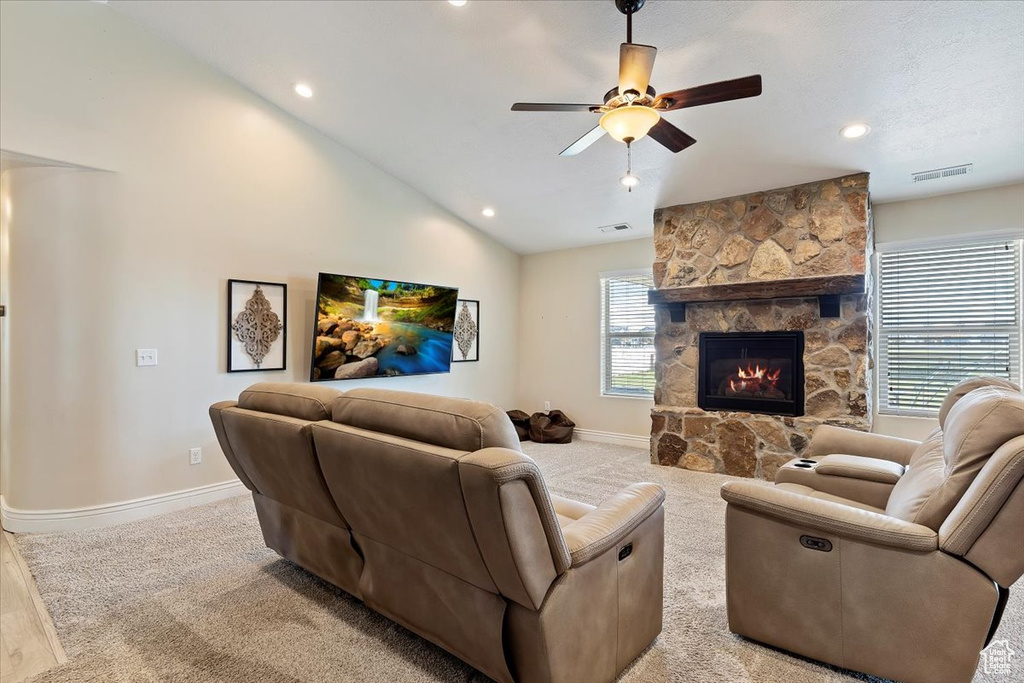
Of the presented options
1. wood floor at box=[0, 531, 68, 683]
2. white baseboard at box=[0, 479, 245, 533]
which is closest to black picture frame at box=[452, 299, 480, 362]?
white baseboard at box=[0, 479, 245, 533]

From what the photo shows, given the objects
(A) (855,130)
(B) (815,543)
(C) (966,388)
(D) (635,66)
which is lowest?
(B) (815,543)

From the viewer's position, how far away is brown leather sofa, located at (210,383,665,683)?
1.38 meters

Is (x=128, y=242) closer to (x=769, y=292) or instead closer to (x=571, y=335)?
(x=571, y=335)

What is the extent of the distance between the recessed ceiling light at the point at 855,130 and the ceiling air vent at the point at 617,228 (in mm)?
2292

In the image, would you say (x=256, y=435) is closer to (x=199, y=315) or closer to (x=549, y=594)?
(x=549, y=594)

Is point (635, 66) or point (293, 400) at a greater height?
point (635, 66)

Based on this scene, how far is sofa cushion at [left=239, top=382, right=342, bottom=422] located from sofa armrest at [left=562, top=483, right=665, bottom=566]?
1094 mm

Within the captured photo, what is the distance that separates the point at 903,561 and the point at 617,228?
14.9 feet

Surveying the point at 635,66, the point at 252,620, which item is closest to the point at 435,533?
the point at 252,620

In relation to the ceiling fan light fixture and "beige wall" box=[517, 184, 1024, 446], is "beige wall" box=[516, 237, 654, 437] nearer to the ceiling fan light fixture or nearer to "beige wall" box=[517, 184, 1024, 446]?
"beige wall" box=[517, 184, 1024, 446]

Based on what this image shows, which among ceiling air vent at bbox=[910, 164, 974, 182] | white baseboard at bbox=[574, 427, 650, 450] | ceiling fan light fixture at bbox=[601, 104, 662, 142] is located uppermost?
ceiling air vent at bbox=[910, 164, 974, 182]

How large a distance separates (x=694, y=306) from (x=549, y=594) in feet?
13.3

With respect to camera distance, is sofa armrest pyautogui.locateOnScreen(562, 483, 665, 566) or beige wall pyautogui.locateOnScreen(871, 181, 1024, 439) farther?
beige wall pyautogui.locateOnScreen(871, 181, 1024, 439)

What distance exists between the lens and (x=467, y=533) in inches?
55.8
